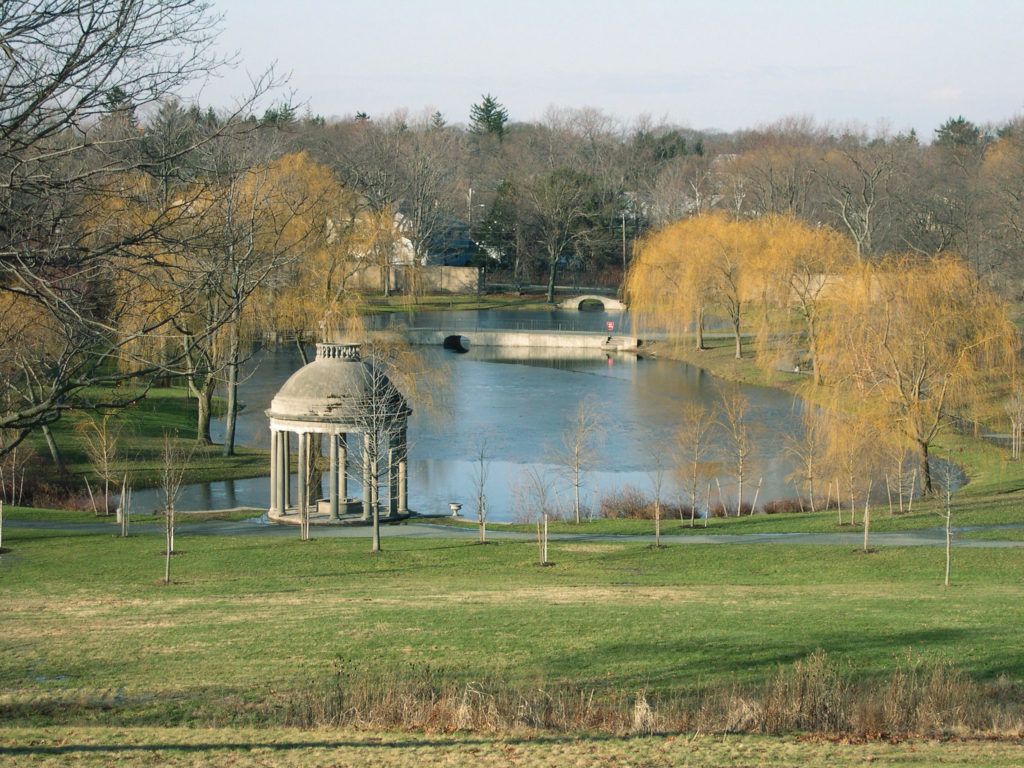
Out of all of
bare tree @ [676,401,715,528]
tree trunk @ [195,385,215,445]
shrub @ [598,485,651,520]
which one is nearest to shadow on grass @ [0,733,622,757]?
shrub @ [598,485,651,520]

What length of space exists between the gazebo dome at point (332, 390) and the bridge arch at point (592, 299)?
6208cm

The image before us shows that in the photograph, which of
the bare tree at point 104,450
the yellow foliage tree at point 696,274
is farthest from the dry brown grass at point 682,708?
the yellow foliage tree at point 696,274

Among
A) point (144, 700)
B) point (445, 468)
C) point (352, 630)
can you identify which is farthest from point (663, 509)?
point (144, 700)

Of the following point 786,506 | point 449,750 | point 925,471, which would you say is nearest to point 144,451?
point 786,506

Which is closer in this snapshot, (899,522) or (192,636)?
(192,636)

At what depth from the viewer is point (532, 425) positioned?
4441 centimetres

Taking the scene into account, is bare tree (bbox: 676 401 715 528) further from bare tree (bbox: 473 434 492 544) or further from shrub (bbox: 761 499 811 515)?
bare tree (bbox: 473 434 492 544)

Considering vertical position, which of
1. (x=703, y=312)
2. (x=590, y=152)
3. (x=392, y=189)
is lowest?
(x=703, y=312)

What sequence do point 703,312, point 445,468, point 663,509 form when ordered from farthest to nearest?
point 703,312 → point 445,468 → point 663,509

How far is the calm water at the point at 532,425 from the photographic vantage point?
1319 inches

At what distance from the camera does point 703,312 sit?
6334cm

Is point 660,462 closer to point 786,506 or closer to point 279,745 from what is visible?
point 786,506

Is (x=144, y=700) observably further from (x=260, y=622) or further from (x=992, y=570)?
Result: (x=992, y=570)

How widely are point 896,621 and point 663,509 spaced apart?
14.9 meters
